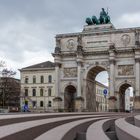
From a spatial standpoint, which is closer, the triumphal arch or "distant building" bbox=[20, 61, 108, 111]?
the triumphal arch

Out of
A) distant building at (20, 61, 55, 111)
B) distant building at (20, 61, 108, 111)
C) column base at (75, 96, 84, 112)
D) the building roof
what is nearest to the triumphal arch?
column base at (75, 96, 84, 112)

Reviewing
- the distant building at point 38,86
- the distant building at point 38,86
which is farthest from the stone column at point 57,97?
the distant building at point 38,86

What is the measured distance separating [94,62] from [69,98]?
9.48 m

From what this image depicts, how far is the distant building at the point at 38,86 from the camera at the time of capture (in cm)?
9444

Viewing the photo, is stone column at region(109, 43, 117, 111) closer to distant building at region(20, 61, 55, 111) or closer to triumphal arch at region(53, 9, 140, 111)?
triumphal arch at region(53, 9, 140, 111)

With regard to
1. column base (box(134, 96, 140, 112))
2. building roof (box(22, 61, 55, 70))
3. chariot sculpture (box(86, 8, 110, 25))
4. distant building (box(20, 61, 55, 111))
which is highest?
chariot sculpture (box(86, 8, 110, 25))

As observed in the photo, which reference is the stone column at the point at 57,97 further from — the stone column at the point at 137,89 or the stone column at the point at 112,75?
the stone column at the point at 137,89

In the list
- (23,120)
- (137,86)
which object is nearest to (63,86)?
A: (137,86)

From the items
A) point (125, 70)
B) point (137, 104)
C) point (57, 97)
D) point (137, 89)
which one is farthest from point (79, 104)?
point (137, 89)

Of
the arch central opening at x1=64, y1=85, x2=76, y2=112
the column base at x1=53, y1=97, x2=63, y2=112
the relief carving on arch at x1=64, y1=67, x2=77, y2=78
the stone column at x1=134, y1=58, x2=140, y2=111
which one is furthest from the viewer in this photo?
the arch central opening at x1=64, y1=85, x2=76, y2=112

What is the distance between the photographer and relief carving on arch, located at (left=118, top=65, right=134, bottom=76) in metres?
61.2

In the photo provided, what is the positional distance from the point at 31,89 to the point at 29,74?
4223 millimetres

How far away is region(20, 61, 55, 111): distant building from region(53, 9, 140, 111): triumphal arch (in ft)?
86.2

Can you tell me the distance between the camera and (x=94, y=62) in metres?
63.8
